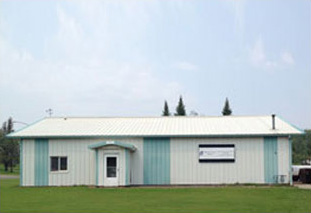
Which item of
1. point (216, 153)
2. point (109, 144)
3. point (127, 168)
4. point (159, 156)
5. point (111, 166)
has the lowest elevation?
point (127, 168)

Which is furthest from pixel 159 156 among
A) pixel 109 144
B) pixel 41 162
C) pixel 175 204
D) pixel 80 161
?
pixel 175 204

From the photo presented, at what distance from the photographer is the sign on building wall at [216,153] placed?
29.0 m

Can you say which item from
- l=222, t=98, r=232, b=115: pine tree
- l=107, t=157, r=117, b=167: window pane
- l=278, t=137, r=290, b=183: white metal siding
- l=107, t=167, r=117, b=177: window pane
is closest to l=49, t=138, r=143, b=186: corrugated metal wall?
l=107, t=157, r=117, b=167: window pane

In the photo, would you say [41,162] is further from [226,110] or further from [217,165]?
[226,110]

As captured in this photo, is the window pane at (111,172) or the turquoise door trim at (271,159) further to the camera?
the turquoise door trim at (271,159)

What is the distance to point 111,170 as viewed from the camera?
92.9 ft

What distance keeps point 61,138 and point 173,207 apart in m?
14.8

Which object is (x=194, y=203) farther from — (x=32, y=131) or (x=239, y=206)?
(x=32, y=131)

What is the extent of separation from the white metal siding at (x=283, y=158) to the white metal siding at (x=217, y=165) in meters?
1.01

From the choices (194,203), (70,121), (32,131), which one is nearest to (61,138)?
(32,131)

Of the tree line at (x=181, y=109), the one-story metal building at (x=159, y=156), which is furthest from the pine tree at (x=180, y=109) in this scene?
the one-story metal building at (x=159, y=156)

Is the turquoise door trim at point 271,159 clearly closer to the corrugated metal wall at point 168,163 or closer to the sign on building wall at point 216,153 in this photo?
the corrugated metal wall at point 168,163

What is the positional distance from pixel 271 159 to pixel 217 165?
10.2ft

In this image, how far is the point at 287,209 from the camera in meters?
15.9
